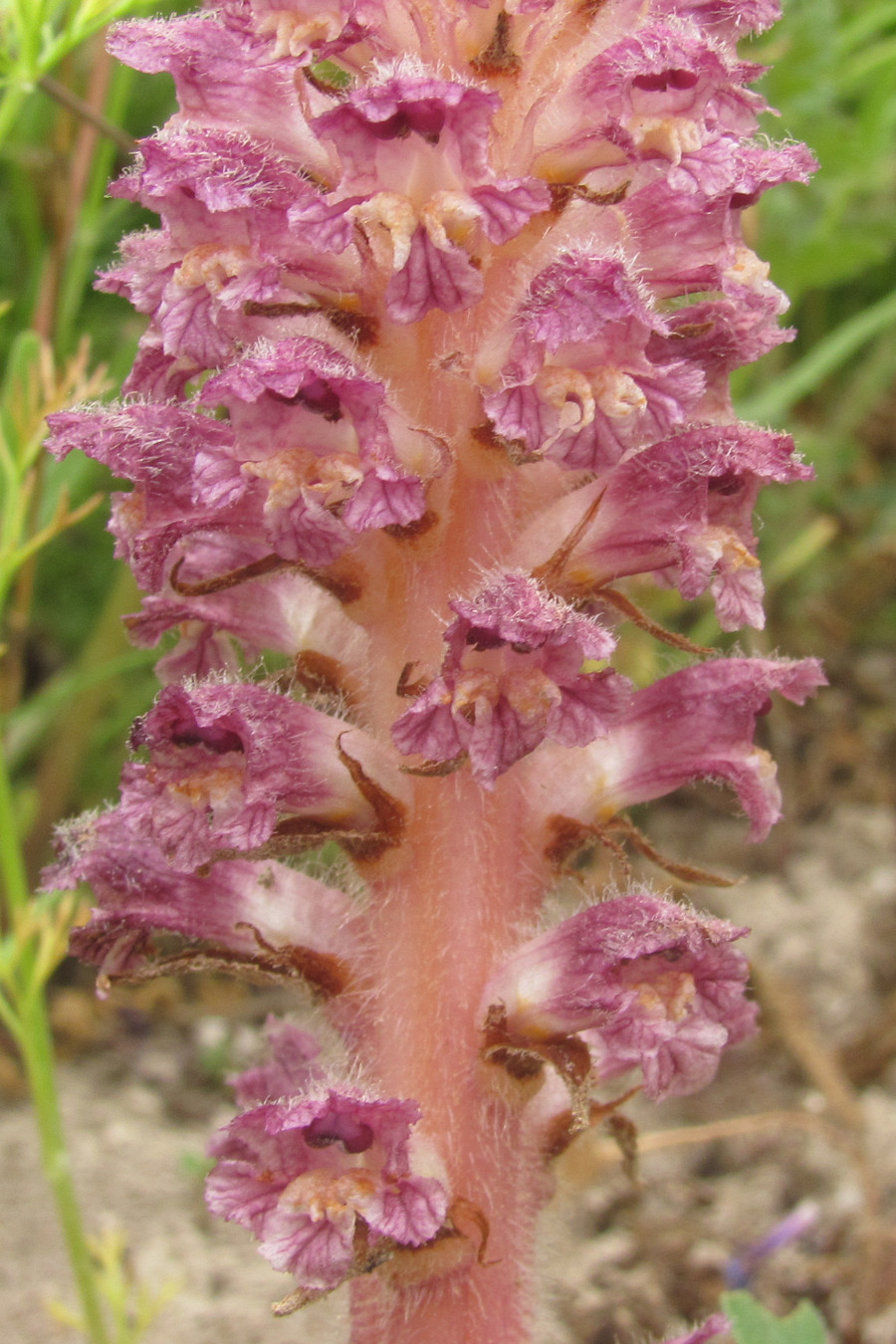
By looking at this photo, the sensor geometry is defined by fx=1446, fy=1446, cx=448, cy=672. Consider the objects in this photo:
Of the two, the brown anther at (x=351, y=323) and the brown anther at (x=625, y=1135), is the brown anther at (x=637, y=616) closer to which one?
the brown anther at (x=351, y=323)

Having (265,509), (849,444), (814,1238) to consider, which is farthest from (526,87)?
(849,444)

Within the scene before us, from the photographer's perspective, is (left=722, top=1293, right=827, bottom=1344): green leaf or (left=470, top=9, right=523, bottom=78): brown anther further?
(left=722, top=1293, right=827, bottom=1344): green leaf

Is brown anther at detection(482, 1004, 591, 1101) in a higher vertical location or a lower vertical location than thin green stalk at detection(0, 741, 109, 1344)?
higher

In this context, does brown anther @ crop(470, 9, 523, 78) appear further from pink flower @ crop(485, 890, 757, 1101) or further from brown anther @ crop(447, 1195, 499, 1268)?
brown anther @ crop(447, 1195, 499, 1268)

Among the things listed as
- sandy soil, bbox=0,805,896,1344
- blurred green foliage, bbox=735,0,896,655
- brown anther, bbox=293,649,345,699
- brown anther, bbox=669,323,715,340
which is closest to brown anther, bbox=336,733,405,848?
brown anther, bbox=293,649,345,699

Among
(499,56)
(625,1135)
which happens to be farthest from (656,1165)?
(499,56)

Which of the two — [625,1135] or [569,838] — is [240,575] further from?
[625,1135]
